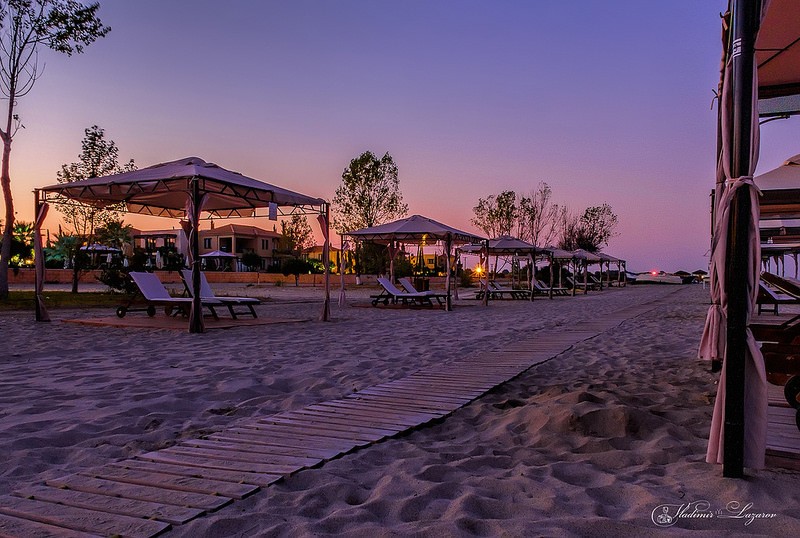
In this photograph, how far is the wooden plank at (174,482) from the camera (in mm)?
2441

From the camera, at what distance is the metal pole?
2459mm

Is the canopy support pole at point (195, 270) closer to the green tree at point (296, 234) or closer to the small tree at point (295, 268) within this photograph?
the small tree at point (295, 268)

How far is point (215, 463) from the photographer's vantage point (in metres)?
2.83

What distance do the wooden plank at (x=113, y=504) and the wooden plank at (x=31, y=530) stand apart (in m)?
0.18

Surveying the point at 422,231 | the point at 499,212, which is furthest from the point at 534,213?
the point at 422,231

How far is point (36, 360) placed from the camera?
6191 millimetres

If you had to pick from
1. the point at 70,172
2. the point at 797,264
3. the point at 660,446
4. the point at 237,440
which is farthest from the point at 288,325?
the point at 797,264

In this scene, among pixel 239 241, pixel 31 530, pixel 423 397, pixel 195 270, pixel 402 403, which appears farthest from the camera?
pixel 239 241

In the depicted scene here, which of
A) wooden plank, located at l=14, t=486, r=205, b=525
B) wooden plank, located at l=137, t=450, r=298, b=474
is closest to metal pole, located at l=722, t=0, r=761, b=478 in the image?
wooden plank, located at l=137, t=450, r=298, b=474

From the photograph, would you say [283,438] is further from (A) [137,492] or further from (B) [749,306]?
(B) [749,306]

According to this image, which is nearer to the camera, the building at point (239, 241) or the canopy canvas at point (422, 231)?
the canopy canvas at point (422, 231)


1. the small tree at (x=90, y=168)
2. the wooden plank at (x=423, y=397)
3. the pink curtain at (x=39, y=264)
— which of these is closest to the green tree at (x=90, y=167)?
the small tree at (x=90, y=168)

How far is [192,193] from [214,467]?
761 centimetres
